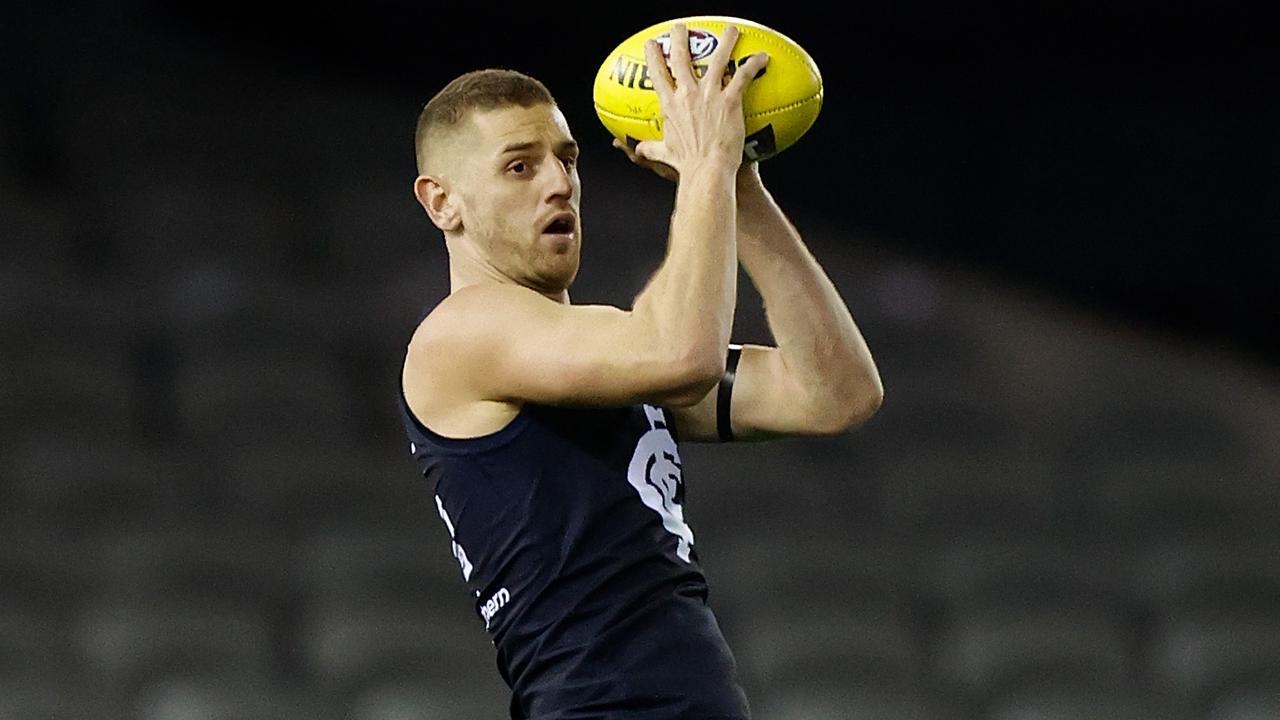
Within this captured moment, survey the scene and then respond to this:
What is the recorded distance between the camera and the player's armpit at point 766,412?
2.37 metres

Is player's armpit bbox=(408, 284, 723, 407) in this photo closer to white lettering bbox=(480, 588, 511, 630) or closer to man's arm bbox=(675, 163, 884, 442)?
white lettering bbox=(480, 588, 511, 630)

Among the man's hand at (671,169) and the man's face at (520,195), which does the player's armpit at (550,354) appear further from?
the man's hand at (671,169)

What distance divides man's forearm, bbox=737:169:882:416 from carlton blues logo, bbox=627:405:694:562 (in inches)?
10.3

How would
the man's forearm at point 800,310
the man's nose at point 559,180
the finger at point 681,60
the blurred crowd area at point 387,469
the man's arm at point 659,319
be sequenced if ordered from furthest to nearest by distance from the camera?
the blurred crowd area at point 387,469
the man's forearm at point 800,310
the man's nose at point 559,180
the finger at point 681,60
the man's arm at point 659,319

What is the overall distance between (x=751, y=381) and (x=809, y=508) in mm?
2262

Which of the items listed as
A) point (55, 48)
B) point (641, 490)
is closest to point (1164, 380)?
point (641, 490)

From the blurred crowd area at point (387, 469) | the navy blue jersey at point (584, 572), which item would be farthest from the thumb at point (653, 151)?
the blurred crowd area at point (387, 469)

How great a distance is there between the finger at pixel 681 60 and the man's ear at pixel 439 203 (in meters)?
0.39

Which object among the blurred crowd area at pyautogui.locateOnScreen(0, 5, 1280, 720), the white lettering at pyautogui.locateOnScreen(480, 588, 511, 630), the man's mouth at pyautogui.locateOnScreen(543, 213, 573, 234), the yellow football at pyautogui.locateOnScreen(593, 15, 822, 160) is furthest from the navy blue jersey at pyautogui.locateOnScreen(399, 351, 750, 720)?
the blurred crowd area at pyautogui.locateOnScreen(0, 5, 1280, 720)

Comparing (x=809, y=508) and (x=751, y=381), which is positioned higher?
(x=751, y=381)

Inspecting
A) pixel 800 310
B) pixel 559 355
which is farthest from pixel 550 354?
pixel 800 310

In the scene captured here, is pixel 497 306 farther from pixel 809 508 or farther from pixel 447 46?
pixel 447 46

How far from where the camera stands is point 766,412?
7.89 feet

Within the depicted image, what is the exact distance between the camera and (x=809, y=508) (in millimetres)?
4617
